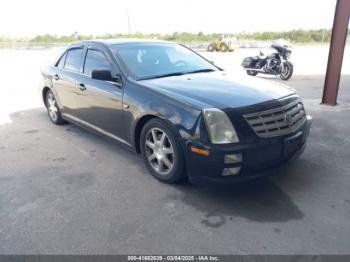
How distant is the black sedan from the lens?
2.67m

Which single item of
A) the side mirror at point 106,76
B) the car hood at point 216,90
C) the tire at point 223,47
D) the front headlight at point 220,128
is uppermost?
the side mirror at point 106,76

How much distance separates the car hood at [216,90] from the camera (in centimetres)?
284

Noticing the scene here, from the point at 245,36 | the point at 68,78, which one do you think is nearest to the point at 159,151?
the point at 68,78

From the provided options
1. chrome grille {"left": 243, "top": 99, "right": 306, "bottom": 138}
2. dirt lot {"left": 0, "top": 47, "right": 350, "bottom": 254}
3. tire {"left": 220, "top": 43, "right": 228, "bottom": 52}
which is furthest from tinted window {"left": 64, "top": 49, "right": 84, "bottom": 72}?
tire {"left": 220, "top": 43, "right": 228, "bottom": 52}

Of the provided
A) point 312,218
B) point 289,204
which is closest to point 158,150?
point 289,204

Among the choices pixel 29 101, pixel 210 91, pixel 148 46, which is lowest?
pixel 29 101

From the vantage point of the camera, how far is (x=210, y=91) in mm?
3068

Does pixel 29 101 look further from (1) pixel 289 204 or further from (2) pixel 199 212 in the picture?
(1) pixel 289 204

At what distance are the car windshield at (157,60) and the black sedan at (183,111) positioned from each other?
1 cm

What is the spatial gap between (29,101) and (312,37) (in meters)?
49.2

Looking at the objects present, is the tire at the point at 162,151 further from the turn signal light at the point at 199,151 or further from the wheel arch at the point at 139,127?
the turn signal light at the point at 199,151

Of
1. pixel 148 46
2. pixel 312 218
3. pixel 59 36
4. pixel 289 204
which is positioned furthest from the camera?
pixel 59 36

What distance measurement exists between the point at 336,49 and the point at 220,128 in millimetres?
5101

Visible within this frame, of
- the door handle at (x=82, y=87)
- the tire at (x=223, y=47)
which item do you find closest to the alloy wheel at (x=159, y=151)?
the door handle at (x=82, y=87)
